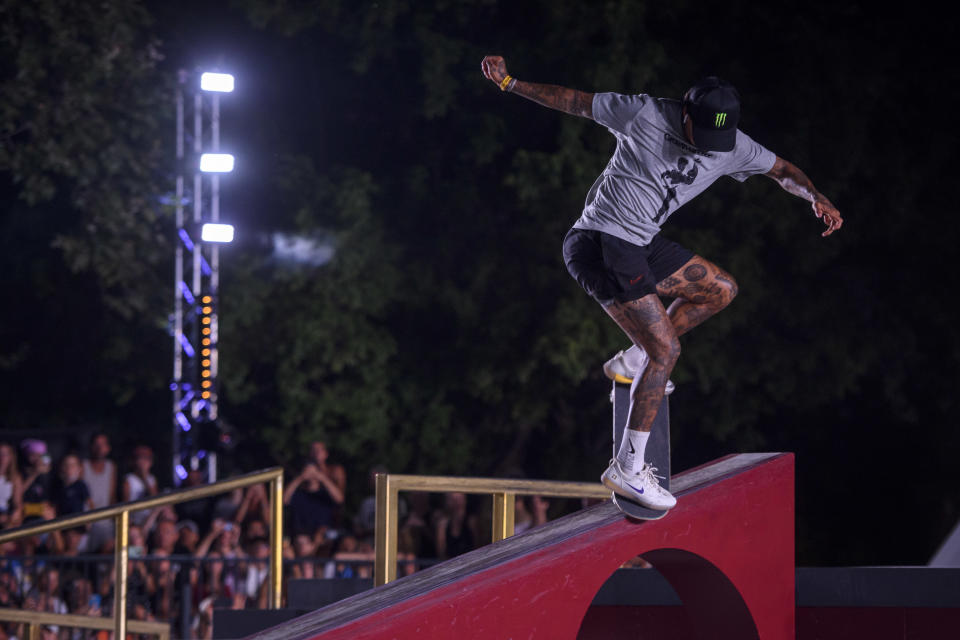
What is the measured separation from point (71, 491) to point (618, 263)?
671 cm

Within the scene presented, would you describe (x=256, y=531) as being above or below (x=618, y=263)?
below

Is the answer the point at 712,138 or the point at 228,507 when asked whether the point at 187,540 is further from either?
the point at 712,138

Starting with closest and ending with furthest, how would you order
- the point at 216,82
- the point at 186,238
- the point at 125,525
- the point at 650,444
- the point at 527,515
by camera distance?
the point at 650,444
the point at 125,525
the point at 527,515
the point at 216,82
the point at 186,238

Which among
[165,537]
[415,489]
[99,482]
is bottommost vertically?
[165,537]

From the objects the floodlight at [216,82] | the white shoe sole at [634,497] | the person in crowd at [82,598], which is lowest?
the person in crowd at [82,598]

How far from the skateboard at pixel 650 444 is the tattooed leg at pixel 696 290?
399 mm

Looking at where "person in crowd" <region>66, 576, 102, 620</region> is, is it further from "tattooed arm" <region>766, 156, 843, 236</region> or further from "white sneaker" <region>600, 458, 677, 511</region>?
"tattooed arm" <region>766, 156, 843, 236</region>

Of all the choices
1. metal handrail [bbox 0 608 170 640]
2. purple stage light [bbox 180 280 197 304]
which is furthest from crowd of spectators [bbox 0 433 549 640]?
purple stage light [bbox 180 280 197 304]

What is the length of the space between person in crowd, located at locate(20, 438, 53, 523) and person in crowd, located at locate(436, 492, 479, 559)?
3.37m

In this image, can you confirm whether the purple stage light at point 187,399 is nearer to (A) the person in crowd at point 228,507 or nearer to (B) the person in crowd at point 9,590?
(A) the person in crowd at point 228,507

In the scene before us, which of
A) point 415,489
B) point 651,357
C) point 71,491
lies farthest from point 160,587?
point 651,357

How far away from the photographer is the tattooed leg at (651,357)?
198 inches

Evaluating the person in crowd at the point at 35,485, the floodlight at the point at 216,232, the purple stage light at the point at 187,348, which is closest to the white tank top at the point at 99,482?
the person in crowd at the point at 35,485

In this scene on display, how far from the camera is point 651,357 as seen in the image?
509 cm
